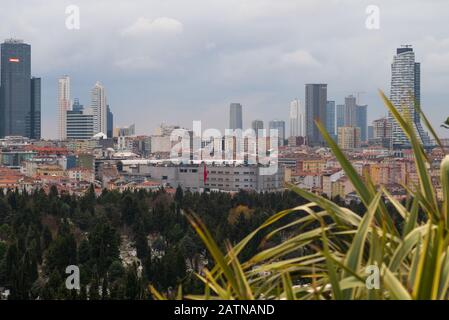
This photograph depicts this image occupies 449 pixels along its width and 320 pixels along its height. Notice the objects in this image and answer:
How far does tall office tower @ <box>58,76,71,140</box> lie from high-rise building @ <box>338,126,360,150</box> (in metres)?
9.27

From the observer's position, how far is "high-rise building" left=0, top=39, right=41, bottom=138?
3956 centimetres

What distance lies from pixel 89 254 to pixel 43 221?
5.09m

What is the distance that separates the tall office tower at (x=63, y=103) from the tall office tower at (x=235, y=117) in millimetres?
4364

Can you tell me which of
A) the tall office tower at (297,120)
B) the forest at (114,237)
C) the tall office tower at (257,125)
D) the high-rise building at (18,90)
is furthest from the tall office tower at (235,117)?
the high-rise building at (18,90)

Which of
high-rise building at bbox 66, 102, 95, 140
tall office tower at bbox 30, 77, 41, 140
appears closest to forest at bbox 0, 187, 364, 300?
high-rise building at bbox 66, 102, 95, 140

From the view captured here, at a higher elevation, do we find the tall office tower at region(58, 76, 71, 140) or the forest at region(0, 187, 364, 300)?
the tall office tower at region(58, 76, 71, 140)

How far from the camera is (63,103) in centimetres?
3288

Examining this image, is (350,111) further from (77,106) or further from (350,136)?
(77,106)

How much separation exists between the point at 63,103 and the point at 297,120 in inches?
360

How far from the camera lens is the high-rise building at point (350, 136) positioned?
29.7 metres

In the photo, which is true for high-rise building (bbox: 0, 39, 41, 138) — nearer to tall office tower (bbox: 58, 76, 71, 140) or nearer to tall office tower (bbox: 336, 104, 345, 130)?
tall office tower (bbox: 58, 76, 71, 140)

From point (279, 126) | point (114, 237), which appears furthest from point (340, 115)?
point (114, 237)

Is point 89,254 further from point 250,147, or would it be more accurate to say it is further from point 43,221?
point 250,147

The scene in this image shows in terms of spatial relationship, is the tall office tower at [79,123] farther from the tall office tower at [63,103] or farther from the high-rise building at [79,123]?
the tall office tower at [63,103]
